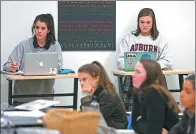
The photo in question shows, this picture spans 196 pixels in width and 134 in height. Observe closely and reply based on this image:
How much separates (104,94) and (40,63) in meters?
1.67

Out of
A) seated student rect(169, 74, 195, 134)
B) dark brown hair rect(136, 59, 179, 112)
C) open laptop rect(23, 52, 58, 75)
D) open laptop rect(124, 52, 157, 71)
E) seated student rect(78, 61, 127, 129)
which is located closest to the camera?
seated student rect(169, 74, 195, 134)

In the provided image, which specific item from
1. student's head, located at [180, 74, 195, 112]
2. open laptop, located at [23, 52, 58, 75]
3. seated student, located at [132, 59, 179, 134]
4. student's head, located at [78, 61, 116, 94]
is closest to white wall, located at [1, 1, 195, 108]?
open laptop, located at [23, 52, 58, 75]

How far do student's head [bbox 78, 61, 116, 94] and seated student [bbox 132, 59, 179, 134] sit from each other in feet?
1.11

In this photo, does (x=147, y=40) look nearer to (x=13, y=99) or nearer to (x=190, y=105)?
(x=13, y=99)

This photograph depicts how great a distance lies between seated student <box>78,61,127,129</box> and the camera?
313cm

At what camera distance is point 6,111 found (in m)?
2.87

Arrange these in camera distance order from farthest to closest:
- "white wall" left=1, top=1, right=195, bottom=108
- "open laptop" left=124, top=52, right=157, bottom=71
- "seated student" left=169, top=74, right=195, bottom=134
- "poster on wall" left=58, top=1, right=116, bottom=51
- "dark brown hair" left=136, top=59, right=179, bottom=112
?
"poster on wall" left=58, top=1, right=116, bottom=51 < "white wall" left=1, top=1, right=195, bottom=108 < "open laptop" left=124, top=52, right=157, bottom=71 < "dark brown hair" left=136, top=59, right=179, bottom=112 < "seated student" left=169, top=74, right=195, bottom=134

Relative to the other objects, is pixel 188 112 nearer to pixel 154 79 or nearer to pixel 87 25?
pixel 154 79

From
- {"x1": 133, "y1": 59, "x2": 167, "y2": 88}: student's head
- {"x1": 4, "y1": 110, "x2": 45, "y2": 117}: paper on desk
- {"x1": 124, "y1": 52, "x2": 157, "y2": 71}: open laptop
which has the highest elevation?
{"x1": 124, "y1": 52, "x2": 157, "y2": 71}: open laptop

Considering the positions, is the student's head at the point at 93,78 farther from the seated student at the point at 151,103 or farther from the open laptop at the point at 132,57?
the open laptop at the point at 132,57

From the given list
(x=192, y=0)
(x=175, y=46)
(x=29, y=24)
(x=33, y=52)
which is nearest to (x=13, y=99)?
(x=33, y=52)

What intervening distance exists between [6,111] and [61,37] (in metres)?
2.97

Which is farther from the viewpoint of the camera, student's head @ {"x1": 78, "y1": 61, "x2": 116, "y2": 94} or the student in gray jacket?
the student in gray jacket

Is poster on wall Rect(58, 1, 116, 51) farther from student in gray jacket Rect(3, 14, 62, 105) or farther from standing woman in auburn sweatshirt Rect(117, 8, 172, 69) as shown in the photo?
student in gray jacket Rect(3, 14, 62, 105)
